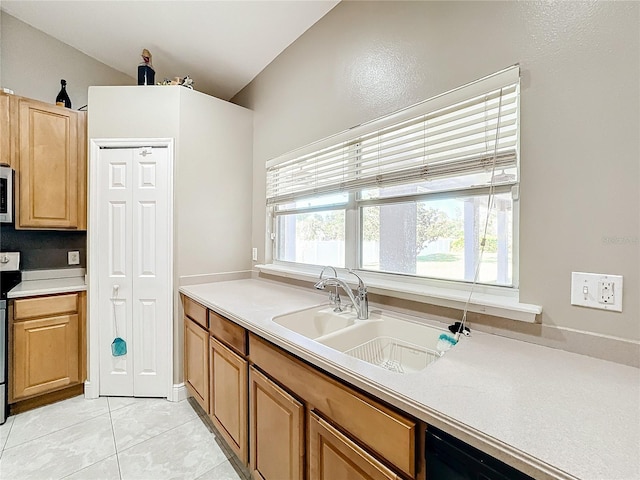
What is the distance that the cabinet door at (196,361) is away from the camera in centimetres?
187

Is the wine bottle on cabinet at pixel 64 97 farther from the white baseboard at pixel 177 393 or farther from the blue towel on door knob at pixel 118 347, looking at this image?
the white baseboard at pixel 177 393

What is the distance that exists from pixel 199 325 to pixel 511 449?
1.86 meters

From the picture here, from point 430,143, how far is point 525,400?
1091mm

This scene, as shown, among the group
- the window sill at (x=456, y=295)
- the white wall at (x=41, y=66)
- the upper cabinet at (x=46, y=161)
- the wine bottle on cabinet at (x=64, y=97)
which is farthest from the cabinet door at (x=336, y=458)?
the white wall at (x=41, y=66)

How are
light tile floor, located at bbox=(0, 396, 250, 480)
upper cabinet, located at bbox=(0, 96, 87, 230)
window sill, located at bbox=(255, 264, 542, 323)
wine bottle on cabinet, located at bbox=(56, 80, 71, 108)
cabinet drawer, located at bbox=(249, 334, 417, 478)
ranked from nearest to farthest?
cabinet drawer, located at bbox=(249, 334, 417, 478)
window sill, located at bbox=(255, 264, 542, 323)
light tile floor, located at bbox=(0, 396, 250, 480)
upper cabinet, located at bbox=(0, 96, 87, 230)
wine bottle on cabinet, located at bbox=(56, 80, 71, 108)

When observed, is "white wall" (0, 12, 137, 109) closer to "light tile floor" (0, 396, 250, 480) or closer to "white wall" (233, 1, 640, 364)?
"light tile floor" (0, 396, 250, 480)

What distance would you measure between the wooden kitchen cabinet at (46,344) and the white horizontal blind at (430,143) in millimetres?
2105

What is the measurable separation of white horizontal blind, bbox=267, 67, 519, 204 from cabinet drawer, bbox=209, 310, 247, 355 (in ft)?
3.37

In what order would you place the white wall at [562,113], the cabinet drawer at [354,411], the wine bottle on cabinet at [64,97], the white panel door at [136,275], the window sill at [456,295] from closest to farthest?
1. the cabinet drawer at [354,411]
2. the white wall at [562,113]
3. the window sill at [456,295]
4. the white panel door at [136,275]
5. the wine bottle on cabinet at [64,97]

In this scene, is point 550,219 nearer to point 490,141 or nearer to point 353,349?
point 490,141

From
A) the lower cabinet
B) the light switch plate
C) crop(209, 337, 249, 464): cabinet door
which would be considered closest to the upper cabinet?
the lower cabinet

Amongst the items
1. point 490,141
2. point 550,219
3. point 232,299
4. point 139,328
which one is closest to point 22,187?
point 139,328

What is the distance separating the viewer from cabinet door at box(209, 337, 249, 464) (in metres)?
1.46

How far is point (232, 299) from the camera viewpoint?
1.85m
